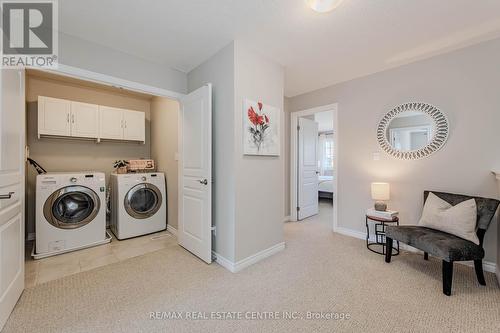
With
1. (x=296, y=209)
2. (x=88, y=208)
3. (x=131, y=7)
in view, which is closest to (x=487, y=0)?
(x=131, y=7)

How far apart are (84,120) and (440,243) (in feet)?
15.2

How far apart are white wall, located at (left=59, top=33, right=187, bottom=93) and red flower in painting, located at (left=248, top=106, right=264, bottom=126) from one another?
1164 mm

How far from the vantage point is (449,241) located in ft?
6.08

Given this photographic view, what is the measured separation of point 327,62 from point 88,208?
3.69 meters

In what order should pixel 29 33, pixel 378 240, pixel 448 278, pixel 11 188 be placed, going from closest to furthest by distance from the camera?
1. pixel 11 188
2. pixel 448 278
3. pixel 29 33
4. pixel 378 240

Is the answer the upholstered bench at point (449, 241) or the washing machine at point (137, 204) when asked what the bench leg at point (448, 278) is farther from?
the washing machine at point (137, 204)

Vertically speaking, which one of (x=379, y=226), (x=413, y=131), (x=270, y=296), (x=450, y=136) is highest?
(x=413, y=131)

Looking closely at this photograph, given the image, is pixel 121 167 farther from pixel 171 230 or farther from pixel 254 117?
pixel 254 117

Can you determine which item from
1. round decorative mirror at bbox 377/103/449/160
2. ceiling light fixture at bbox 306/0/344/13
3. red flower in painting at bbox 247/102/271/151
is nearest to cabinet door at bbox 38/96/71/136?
red flower in painting at bbox 247/102/271/151

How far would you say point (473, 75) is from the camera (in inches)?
88.1

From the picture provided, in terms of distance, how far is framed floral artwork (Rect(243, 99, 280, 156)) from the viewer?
7.47ft

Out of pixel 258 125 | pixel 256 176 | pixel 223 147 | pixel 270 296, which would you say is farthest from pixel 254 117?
pixel 270 296

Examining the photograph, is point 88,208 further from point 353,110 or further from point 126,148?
point 353,110

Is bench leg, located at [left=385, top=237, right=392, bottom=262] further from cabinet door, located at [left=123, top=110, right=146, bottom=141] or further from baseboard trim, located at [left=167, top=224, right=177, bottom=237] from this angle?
cabinet door, located at [left=123, top=110, right=146, bottom=141]
